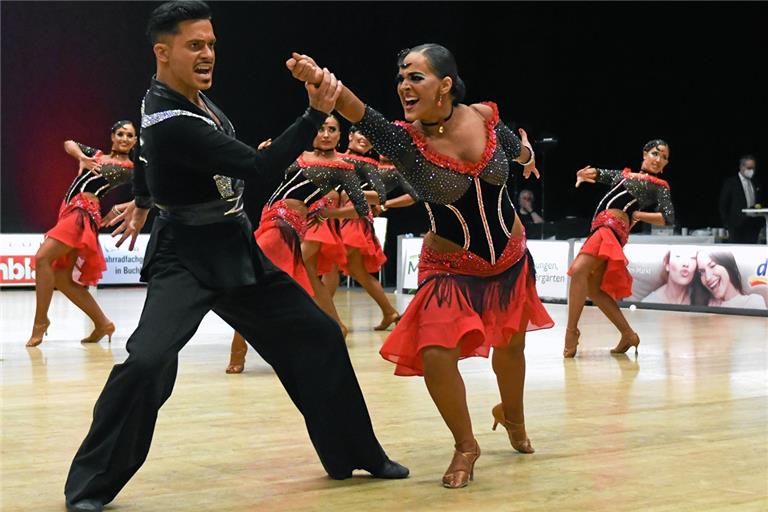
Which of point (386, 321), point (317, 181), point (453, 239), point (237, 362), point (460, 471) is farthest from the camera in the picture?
point (386, 321)

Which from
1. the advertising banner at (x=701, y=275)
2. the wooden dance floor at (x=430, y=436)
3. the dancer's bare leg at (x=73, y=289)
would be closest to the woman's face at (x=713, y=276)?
the advertising banner at (x=701, y=275)

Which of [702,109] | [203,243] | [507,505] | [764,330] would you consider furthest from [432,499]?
[702,109]

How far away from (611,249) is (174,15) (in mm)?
5444

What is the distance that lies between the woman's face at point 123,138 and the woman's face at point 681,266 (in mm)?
6782

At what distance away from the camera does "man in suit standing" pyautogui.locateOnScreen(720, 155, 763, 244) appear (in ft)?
51.7

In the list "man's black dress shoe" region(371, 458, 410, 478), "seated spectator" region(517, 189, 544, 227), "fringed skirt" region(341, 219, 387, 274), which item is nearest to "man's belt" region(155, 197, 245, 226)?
"man's black dress shoe" region(371, 458, 410, 478)

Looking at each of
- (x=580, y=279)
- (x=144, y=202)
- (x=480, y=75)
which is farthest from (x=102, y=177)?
(x=480, y=75)

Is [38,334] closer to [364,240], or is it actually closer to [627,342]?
[364,240]

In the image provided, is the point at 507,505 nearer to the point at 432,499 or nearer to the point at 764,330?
the point at 432,499

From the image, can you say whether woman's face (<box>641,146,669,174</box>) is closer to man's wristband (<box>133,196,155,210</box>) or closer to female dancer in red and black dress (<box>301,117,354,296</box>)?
female dancer in red and black dress (<box>301,117,354,296</box>)

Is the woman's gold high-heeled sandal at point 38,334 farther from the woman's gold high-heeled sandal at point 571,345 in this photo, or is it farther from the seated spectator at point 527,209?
the seated spectator at point 527,209

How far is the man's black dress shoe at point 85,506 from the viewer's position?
3.97 metres

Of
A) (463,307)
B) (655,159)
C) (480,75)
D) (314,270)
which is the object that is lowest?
(314,270)

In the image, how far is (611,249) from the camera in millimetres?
8953
